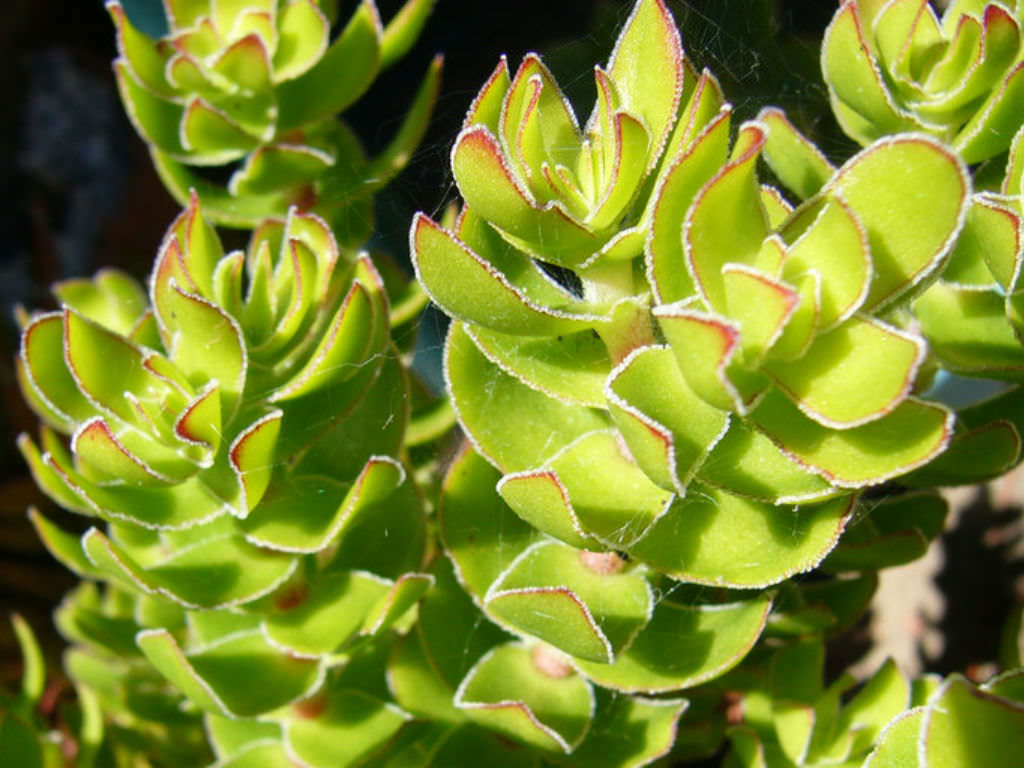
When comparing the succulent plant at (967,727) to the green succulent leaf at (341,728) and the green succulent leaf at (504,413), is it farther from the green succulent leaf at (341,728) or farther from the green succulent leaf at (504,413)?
the green succulent leaf at (341,728)

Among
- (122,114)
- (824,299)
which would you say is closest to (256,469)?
(824,299)

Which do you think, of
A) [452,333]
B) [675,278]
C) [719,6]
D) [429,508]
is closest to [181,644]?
[429,508]

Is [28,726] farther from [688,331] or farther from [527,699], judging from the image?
[688,331]

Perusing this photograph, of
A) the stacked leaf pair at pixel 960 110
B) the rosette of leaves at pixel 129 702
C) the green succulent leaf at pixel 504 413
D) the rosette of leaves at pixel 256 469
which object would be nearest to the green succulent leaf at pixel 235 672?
the rosette of leaves at pixel 256 469

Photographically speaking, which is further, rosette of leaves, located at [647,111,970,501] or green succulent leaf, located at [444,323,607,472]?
green succulent leaf, located at [444,323,607,472]

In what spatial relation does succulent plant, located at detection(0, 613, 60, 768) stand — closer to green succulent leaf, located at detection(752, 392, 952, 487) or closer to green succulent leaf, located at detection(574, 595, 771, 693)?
green succulent leaf, located at detection(574, 595, 771, 693)

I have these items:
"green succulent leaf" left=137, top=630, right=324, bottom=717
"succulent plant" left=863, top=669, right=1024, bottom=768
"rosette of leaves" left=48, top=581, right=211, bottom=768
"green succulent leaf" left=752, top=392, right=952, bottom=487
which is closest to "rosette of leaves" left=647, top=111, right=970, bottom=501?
"green succulent leaf" left=752, top=392, right=952, bottom=487

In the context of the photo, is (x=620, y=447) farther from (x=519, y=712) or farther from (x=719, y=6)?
(x=719, y=6)
